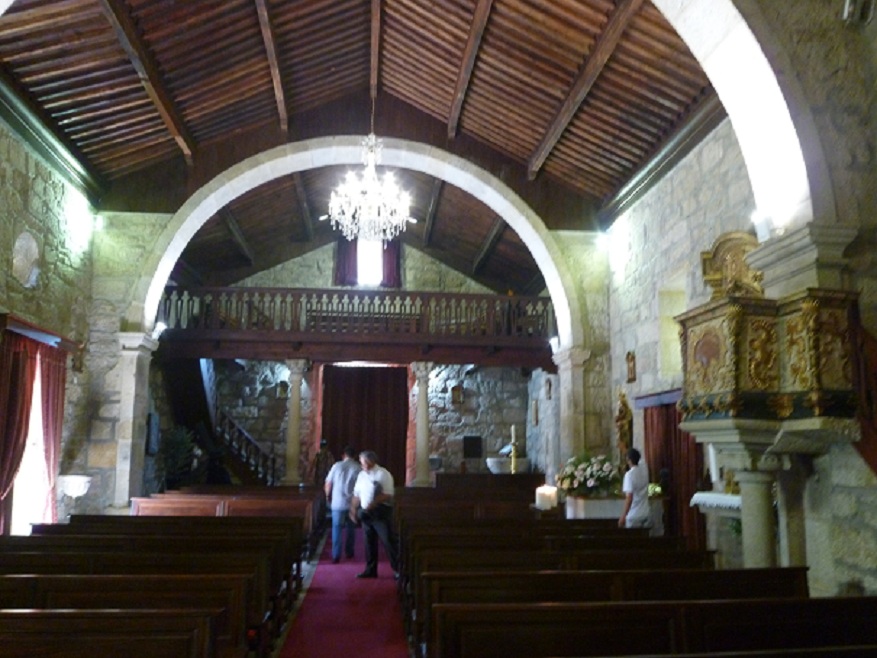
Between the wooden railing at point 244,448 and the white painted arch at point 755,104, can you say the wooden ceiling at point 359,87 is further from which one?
the wooden railing at point 244,448

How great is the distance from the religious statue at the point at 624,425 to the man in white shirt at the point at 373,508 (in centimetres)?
407

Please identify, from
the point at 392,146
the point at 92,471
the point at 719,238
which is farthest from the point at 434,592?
the point at 392,146

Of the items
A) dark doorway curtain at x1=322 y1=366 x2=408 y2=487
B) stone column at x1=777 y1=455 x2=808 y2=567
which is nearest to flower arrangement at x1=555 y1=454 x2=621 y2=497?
stone column at x1=777 y1=455 x2=808 y2=567

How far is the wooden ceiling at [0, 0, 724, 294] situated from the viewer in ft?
26.7

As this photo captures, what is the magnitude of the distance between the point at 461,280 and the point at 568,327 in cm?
755

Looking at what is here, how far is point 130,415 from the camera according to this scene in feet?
35.2

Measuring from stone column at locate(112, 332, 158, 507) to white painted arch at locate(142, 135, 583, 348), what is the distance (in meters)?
0.71

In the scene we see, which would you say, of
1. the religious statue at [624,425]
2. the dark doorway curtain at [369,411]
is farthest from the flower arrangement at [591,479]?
the dark doorway curtain at [369,411]

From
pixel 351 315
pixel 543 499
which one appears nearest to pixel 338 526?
pixel 543 499

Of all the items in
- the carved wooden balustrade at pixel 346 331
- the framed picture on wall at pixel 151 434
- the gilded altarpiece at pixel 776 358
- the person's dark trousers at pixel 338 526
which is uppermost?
the carved wooden balustrade at pixel 346 331

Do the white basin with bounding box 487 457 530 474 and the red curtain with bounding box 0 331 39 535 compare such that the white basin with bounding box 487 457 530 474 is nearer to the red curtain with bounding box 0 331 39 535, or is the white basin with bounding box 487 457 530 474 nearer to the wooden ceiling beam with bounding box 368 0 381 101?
the wooden ceiling beam with bounding box 368 0 381 101

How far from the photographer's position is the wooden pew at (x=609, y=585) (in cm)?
416

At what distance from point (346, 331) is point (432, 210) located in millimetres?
A: 3937

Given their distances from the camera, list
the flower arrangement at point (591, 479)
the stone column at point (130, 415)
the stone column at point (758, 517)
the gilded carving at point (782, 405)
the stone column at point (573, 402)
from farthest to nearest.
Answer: the stone column at point (573, 402)
the stone column at point (130, 415)
the flower arrangement at point (591, 479)
the stone column at point (758, 517)
the gilded carving at point (782, 405)
